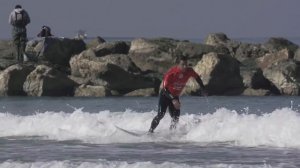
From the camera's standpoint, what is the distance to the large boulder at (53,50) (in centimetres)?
3384

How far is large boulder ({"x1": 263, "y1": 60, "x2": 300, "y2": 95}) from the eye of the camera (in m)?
31.4

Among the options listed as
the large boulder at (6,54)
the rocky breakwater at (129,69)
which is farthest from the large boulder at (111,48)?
the large boulder at (6,54)

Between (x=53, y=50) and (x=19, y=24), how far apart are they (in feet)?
16.9

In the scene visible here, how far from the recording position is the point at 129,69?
32719mm

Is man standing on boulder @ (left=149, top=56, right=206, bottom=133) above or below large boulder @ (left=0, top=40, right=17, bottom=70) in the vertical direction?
above

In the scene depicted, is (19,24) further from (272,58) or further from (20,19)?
(272,58)

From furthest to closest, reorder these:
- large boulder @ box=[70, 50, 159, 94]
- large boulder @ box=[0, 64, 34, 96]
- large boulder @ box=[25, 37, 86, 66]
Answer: large boulder @ box=[25, 37, 86, 66] < large boulder @ box=[70, 50, 159, 94] < large boulder @ box=[0, 64, 34, 96]

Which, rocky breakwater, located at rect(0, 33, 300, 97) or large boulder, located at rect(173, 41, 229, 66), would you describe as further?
large boulder, located at rect(173, 41, 229, 66)

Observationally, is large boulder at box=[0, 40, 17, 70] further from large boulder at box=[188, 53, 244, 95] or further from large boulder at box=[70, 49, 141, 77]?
large boulder at box=[188, 53, 244, 95]

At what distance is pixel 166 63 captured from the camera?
112 feet

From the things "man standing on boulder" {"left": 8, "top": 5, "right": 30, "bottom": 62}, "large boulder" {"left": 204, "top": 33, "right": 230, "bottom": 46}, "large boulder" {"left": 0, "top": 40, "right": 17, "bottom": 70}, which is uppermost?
"man standing on boulder" {"left": 8, "top": 5, "right": 30, "bottom": 62}

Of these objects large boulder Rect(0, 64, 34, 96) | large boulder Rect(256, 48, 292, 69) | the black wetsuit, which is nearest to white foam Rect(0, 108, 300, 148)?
the black wetsuit

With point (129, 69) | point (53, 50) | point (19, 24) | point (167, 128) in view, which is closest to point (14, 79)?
point (19, 24)

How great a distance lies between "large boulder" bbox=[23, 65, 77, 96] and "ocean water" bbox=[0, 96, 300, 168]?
29.2ft
